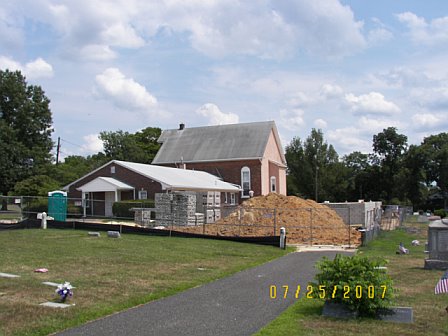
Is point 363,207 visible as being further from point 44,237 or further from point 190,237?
point 44,237

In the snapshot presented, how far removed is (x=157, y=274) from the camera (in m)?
12.8

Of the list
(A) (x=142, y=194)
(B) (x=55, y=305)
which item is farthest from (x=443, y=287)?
(A) (x=142, y=194)

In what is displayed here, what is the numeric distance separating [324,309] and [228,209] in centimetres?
2509

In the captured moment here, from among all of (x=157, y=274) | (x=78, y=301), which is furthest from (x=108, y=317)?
(x=157, y=274)

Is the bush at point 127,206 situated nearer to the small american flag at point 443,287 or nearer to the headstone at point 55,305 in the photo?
the headstone at point 55,305

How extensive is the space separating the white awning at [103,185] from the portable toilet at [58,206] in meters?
3.87

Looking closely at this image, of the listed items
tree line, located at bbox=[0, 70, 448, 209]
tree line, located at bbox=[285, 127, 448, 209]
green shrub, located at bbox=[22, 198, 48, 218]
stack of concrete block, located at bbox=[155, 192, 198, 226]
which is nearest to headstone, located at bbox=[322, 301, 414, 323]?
stack of concrete block, located at bbox=[155, 192, 198, 226]

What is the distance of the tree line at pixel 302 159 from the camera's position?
57.5 metres

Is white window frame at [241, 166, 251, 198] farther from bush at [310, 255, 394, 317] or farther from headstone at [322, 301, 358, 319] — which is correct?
bush at [310, 255, 394, 317]

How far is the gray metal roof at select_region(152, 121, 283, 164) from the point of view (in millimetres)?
50188

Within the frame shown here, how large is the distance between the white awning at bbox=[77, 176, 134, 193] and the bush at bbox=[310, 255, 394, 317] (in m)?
30.7

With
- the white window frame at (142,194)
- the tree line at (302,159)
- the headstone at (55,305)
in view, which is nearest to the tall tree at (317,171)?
the tree line at (302,159)

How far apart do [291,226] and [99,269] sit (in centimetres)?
1571

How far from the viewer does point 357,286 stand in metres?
7.95
